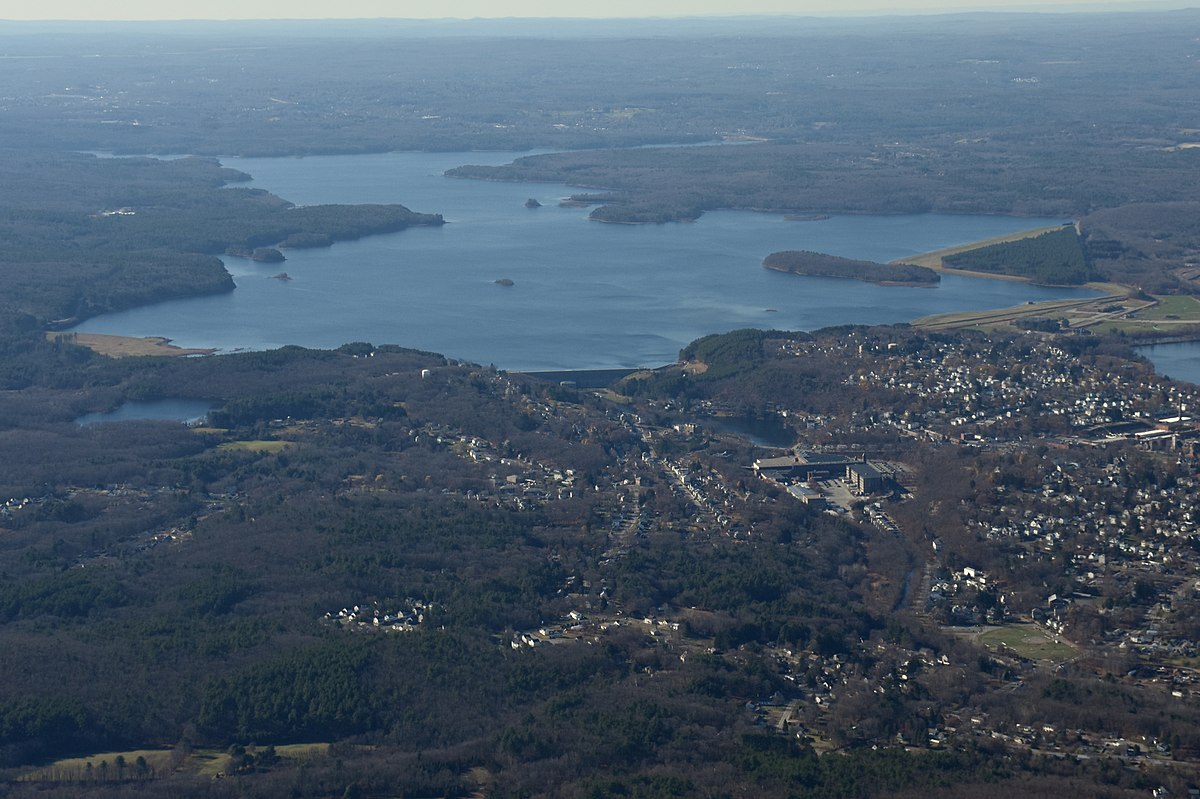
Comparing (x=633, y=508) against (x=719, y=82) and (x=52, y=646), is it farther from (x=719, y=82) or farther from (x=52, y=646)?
(x=719, y=82)

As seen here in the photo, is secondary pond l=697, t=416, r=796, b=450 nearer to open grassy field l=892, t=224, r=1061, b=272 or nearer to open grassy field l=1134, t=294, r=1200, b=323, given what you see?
open grassy field l=1134, t=294, r=1200, b=323

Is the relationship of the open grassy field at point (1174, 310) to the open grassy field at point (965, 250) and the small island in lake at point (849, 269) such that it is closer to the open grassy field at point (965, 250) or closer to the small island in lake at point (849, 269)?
the open grassy field at point (965, 250)

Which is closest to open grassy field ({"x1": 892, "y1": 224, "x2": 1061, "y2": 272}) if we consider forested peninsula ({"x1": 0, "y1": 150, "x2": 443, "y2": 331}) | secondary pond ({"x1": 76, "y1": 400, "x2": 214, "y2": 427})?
forested peninsula ({"x1": 0, "y1": 150, "x2": 443, "y2": 331})

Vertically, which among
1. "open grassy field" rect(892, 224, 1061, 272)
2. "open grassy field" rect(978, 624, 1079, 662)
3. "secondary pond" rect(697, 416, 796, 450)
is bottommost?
"secondary pond" rect(697, 416, 796, 450)

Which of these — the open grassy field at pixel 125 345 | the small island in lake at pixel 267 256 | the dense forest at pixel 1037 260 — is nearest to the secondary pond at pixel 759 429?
the open grassy field at pixel 125 345

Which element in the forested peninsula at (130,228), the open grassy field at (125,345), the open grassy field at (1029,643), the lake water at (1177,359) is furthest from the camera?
the forested peninsula at (130,228)

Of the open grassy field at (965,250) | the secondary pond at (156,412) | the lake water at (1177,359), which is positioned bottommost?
the secondary pond at (156,412)

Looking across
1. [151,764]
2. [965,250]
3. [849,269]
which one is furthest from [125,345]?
[965,250]
